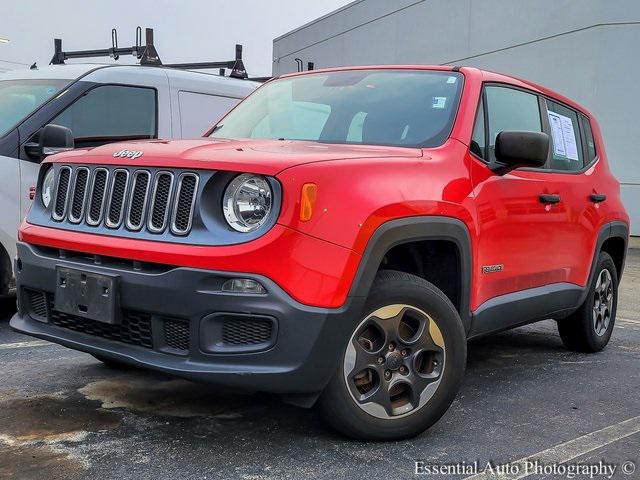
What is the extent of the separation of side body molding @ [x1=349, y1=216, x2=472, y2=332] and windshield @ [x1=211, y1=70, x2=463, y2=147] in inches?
19.6

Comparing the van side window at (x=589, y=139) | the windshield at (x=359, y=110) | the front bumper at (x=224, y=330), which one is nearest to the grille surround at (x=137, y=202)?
the front bumper at (x=224, y=330)

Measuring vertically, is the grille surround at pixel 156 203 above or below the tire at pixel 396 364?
above

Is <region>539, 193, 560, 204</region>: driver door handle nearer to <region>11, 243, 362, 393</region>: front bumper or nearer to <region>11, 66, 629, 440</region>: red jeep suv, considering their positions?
<region>11, 66, 629, 440</region>: red jeep suv

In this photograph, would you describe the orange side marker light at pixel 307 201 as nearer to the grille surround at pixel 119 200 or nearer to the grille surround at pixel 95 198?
the grille surround at pixel 119 200

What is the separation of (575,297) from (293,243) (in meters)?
2.66

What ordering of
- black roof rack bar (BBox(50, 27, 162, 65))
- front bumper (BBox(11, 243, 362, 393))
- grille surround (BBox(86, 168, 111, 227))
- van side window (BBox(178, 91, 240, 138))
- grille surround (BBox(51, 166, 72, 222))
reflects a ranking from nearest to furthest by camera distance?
front bumper (BBox(11, 243, 362, 393)) < grille surround (BBox(86, 168, 111, 227)) < grille surround (BBox(51, 166, 72, 222)) < van side window (BBox(178, 91, 240, 138)) < black roof rack bar (BBox(50, 27, 162, 65))

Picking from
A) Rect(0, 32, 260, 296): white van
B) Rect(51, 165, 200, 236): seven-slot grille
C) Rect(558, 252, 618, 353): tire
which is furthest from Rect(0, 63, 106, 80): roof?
Rect(558, 252, 618, 353): tire

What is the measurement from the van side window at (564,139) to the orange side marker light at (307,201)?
228cm

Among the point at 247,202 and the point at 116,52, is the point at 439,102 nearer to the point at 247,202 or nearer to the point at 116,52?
the point at 247,202

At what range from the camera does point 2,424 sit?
342cm

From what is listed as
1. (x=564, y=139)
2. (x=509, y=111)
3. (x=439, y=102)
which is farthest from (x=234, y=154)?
(x=564, y=139)

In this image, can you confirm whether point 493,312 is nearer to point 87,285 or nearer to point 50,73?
point 87,285

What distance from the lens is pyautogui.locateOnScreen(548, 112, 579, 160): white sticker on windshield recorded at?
16.1ft

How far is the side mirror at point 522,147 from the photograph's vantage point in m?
3.79
